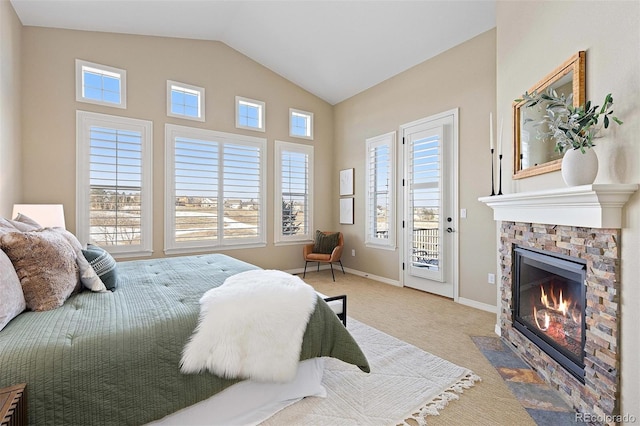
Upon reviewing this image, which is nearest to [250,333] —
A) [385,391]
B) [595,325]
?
[385,391]

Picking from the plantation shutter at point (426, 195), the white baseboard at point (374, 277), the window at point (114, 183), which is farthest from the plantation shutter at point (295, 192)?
the window at point (114, 183)

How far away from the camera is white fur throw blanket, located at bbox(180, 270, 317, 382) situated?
142cm

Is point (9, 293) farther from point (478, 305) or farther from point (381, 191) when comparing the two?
point (381, 191)

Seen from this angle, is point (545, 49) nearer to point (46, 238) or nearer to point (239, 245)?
point (46, 238)

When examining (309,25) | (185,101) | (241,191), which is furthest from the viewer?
(241,191)

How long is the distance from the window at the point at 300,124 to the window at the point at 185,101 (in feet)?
4.84

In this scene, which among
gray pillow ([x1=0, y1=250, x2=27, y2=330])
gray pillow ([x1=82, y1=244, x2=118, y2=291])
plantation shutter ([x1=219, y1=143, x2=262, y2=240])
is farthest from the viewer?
plantation shutter ([x1=219, y1=143, x2=262, y2=240])

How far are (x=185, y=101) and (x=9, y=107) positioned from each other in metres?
1.86

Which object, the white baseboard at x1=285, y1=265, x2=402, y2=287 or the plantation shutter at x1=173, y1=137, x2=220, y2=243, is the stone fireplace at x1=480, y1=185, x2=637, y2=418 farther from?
the plantation shutter at x1=173, y1=137, x2=220, y2=243

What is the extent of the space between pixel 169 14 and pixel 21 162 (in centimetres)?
238

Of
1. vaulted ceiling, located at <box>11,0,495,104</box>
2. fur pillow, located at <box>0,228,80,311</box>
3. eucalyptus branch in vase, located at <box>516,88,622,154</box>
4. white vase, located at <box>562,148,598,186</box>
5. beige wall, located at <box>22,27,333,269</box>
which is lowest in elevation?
fur pillow, located at <box>0,228,80,311</box>

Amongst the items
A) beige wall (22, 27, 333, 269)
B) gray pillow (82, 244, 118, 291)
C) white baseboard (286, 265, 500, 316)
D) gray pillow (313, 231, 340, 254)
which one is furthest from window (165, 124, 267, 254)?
gray pillow (82, 244, 118, 291)

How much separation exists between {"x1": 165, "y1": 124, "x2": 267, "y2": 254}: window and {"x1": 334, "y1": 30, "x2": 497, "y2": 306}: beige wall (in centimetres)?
205

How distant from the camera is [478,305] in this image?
3.57 metres
